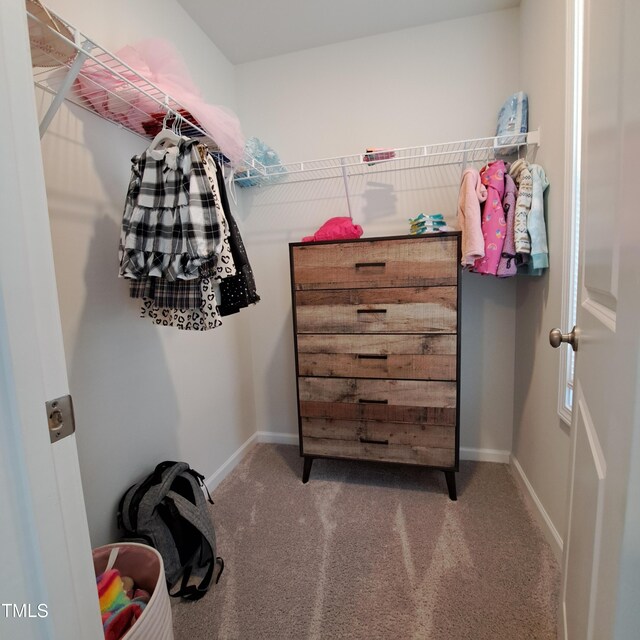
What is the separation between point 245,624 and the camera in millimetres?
1122

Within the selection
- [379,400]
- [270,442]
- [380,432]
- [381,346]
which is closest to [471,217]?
[381,346]

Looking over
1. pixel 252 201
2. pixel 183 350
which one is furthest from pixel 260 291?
pixel 183 350

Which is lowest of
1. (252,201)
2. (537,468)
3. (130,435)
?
(537,468)

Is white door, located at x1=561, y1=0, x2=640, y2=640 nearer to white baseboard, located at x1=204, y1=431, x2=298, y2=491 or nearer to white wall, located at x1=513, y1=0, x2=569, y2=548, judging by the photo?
white wall, located at x1=513, y1=0, x2=569, y2=548

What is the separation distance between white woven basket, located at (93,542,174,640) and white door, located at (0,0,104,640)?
20.0 inches

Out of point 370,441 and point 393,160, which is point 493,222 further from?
point 370,441

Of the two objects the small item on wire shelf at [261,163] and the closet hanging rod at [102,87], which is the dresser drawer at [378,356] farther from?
the closet hanging rod at [102,87]

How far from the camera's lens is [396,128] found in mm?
1932

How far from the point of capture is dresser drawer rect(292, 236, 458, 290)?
1.54m

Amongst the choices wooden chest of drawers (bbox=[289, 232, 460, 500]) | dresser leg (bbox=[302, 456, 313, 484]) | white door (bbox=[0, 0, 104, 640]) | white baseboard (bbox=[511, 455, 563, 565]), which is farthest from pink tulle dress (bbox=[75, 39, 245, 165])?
white baseboard (bbox=[511, 455, 563, 565])

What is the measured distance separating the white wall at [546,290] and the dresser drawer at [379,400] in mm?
401

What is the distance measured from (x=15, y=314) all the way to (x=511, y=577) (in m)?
1.70

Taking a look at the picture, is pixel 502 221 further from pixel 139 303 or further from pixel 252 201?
pixel 139 303

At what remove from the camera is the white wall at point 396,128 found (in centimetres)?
181
